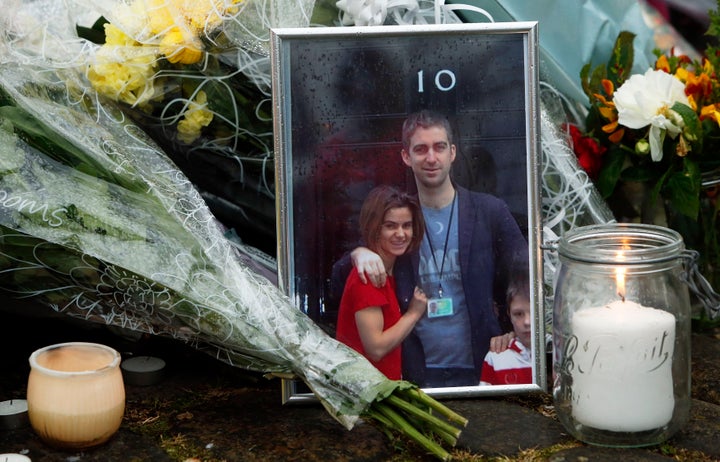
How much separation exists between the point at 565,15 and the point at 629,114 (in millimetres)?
418

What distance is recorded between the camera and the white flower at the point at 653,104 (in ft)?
6.95

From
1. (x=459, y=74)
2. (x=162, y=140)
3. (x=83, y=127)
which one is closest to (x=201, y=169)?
(x=162, y=140)

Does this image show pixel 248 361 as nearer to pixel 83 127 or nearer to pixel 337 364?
pixel 337 364

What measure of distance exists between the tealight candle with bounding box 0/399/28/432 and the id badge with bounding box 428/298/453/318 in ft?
2.59

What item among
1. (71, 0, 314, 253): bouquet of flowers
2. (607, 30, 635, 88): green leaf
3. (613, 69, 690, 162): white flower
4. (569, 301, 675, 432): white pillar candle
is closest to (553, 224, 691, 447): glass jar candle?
(569, 301, 675, 432): white pillar candle

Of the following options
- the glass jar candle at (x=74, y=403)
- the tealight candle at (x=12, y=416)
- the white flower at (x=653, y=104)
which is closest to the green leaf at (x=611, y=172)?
the white flower at (x=653, y=104)

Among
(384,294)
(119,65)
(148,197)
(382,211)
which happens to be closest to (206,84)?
(119,65)

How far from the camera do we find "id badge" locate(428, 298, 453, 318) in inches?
73.8

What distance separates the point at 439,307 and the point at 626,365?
384mm

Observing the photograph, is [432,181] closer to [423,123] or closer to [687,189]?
[423,123]

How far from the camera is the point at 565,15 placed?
2.43 m

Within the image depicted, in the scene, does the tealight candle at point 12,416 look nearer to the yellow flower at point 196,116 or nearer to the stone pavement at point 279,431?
the stone pavement at point 279,431

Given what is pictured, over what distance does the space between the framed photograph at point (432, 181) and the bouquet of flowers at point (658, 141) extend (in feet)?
1.29

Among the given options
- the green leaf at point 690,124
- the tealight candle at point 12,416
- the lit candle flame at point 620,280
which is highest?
the green leaf at point 690,124
